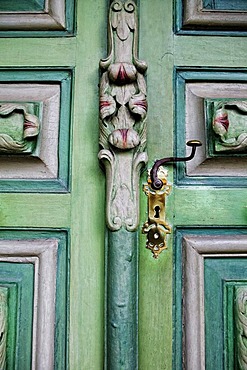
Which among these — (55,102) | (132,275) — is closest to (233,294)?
(132,275)

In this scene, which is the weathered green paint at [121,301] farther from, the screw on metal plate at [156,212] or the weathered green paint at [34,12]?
the weathered green paint at [34,12]

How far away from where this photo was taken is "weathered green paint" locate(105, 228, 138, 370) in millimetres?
887

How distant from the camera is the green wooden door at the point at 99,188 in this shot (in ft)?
3.01

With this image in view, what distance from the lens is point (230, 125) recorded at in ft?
3.12

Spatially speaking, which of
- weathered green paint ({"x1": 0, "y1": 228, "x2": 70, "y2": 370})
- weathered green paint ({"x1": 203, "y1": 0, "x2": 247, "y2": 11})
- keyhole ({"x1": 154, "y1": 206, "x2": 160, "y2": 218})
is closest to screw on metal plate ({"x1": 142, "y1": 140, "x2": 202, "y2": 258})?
keyhole ({"x1": 154, "y1": 206, "x2": 160, "y2": 218})

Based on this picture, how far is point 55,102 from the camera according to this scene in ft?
3.26

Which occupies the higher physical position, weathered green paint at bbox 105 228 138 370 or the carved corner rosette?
the carved corner rosette

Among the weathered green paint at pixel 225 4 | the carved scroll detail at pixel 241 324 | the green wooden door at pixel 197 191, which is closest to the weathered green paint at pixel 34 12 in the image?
the green wooden door at pixel 197 191

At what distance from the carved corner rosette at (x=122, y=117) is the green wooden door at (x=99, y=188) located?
0.11 ft

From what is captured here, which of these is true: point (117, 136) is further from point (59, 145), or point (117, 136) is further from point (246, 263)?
point (246, 263)

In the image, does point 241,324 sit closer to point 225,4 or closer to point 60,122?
point 60,122

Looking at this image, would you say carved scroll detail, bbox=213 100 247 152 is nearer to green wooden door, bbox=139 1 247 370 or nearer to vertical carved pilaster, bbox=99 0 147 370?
green wooden door, bbox=139 1 247 370

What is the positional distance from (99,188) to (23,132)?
0.53ft

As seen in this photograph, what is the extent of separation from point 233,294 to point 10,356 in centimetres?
38
